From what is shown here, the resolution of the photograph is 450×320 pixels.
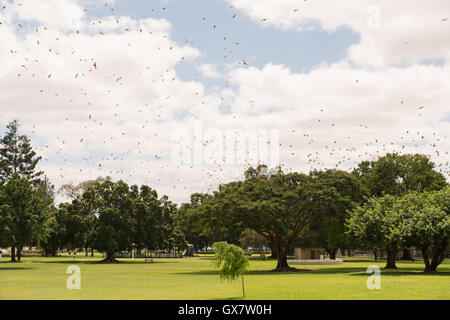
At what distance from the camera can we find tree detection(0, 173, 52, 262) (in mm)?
60406

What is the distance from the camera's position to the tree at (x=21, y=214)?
198 ft

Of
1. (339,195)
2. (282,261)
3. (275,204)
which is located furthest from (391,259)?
(275,204)

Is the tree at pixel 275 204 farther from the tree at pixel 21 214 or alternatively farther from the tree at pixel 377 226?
the tree at pixel 21 214

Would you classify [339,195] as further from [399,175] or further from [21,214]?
[21,214]

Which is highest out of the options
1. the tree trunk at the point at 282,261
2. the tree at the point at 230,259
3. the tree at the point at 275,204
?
the tree at the point at 275,204

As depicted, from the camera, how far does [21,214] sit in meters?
63.2

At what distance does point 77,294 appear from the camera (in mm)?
28109

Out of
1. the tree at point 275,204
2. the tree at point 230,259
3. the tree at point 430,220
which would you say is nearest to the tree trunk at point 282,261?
the tree at point 275,204

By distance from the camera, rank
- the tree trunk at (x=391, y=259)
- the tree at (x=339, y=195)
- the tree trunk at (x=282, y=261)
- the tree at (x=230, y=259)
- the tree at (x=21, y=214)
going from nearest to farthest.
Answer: the tree at (x=230, y=259), the tree at (x=339, y=195), the tree trunk at (x=282, y=261), the tree trunk at (x=391, y=259), the tree at (x=21, y=214)

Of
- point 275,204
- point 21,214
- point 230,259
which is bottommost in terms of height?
point 230,259

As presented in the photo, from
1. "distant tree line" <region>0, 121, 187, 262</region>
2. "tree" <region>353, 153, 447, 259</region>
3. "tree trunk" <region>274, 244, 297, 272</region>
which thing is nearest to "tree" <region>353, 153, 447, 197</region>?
"tree" <region>353, 153, 447, 259</region>
